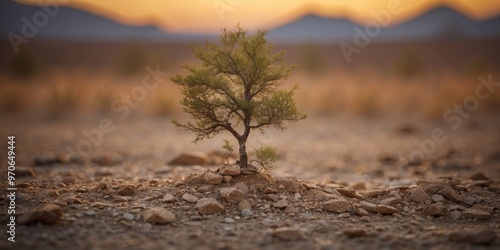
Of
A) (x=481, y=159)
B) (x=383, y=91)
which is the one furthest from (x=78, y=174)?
(x=383, y=91)

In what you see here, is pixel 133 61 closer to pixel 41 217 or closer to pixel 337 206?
pixel 41 217

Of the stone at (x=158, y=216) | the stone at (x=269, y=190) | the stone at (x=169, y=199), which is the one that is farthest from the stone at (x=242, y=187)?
the stone at (x=158, y=216)

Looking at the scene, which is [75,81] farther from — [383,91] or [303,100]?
[383,91]

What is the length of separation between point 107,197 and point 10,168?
3468 millimetres

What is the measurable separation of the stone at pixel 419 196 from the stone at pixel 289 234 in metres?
2.48

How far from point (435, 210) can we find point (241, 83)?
11.5 ft

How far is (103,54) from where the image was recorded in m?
90.6

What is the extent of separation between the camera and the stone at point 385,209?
5727 mm

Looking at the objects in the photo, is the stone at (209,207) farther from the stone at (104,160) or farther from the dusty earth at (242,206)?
the stone at (104,160)

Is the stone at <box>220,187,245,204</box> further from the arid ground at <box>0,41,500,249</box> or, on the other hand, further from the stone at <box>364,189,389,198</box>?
the stone at <box>364,189,389,198</box>

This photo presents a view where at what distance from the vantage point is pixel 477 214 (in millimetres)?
5574

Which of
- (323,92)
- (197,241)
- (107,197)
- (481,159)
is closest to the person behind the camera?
(197,241)

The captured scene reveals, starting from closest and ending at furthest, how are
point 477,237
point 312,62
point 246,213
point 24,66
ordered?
point 477,237, point 246,213, point 24,66, point 312,62

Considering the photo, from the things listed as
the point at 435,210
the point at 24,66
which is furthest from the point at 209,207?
the point at 24,66
